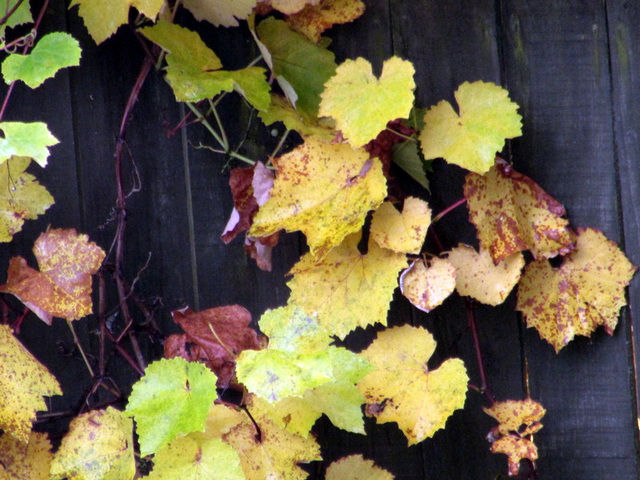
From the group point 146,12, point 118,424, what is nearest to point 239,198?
point 146,12

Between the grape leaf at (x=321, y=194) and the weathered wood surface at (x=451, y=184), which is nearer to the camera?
the grape leaf at (x=321, y=194)

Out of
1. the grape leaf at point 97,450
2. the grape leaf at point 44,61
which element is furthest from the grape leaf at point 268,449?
the grape leaf at point 44,61

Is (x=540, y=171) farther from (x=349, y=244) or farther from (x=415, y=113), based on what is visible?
(x=349, y=244)

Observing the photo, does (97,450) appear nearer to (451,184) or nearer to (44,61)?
(44,61)

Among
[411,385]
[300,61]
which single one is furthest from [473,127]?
[411,385]

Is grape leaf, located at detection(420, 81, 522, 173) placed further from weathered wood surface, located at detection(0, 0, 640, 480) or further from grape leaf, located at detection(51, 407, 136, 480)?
grape leaf, located at detection(51, 407, 136, 480)

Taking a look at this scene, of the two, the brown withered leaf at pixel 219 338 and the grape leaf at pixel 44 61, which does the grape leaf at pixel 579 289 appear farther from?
the grape leaf at pixel 44 61

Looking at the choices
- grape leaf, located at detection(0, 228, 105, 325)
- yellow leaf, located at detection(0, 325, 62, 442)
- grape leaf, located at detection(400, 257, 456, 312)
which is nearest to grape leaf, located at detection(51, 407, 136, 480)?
yellow leaf, located at detection(0, 325, 62, 442)
